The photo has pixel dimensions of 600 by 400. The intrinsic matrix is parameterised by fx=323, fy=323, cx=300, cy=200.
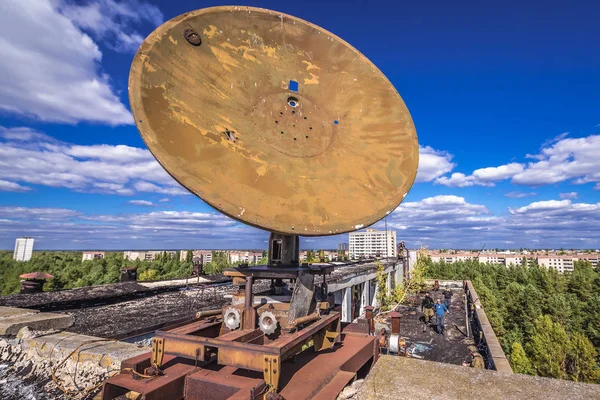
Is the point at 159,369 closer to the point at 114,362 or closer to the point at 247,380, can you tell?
the point at 247,380

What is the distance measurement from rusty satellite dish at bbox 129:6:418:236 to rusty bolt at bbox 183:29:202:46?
1 centimetres

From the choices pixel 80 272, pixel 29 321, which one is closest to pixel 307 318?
pixel 29 321

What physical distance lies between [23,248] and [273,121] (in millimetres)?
134865

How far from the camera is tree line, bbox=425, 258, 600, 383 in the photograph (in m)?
36.0

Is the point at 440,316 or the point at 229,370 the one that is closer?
the point at 229,370

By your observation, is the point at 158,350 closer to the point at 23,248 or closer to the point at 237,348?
the point at 237,348

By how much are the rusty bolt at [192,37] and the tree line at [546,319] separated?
37366 millimetres

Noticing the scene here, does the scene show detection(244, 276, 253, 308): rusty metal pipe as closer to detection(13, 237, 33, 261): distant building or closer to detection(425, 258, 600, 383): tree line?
detection(425, 258, 600, 383): tree line

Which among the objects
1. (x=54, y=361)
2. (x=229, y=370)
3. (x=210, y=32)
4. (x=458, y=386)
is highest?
(x=210, y=32)

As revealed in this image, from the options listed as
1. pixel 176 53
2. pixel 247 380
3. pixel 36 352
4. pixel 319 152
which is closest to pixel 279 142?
pixel 319 152

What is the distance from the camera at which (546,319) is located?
140 feet

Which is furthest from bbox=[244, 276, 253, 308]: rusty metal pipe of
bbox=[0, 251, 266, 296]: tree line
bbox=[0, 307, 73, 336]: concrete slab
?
bbox=[0, 251, 266, 296]: tree line

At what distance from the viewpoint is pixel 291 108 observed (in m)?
4.95

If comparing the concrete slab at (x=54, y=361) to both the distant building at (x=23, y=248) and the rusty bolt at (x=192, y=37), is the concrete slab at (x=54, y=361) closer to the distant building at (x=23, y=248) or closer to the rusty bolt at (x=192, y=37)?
the rusty bolt at (x=192, y=37)
